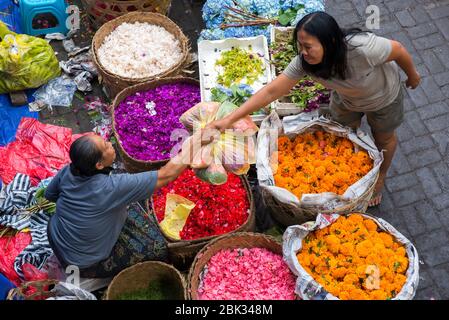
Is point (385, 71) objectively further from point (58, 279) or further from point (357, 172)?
point (58, 279)

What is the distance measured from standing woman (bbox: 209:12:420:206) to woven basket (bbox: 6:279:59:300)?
1467mm

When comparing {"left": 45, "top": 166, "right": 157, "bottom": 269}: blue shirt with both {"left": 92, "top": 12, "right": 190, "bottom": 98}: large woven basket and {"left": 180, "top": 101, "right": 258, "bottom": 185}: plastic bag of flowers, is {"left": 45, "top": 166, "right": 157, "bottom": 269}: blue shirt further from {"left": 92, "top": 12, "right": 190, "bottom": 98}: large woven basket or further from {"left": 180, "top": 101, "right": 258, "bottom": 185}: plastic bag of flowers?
{"left": 92, "top": 12, "right": 190, "bottom": 98}: large woven basket

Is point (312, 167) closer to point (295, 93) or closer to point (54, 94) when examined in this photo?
point (295, 93)

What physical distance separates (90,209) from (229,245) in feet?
3.41

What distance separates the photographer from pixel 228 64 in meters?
4.89

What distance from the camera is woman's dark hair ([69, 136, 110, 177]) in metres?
3.21

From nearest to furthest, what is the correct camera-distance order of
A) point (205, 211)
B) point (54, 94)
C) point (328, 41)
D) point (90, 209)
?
point (328, 41) < point (90, 209) < point (205, 211) < point (54, 94)

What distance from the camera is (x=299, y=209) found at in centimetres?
389

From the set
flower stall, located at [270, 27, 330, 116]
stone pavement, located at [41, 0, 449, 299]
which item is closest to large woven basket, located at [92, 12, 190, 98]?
stone pavement, located at [41, 0, 449, 299]

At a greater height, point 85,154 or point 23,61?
point 85,154

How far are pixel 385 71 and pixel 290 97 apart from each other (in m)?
1.11

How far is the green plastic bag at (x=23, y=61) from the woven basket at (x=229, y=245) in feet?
8.04

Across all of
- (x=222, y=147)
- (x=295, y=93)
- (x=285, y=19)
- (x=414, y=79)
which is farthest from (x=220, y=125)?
(x=285, y=19)
